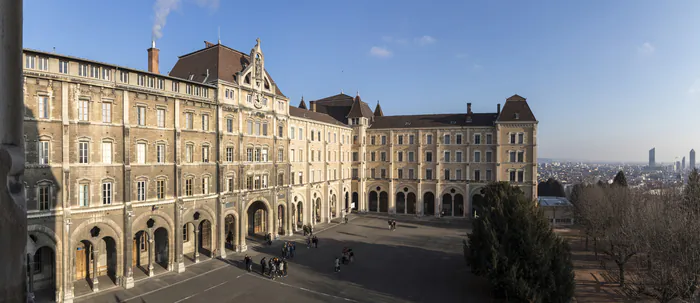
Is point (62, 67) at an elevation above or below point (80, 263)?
above

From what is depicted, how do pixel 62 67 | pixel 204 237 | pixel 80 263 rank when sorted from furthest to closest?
pixel 204 237
pixel 80 263
pixel 62 67

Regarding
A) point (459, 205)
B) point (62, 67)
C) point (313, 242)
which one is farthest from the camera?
point (459, 205)

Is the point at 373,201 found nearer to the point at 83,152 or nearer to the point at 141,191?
the point at 141,191

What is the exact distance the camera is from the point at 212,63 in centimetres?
3741

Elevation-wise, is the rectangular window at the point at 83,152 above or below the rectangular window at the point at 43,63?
below

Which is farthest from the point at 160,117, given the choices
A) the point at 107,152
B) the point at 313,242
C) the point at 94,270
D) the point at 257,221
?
the point at 313,242

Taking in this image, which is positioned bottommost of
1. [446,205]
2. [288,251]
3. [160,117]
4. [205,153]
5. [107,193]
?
[288,251]

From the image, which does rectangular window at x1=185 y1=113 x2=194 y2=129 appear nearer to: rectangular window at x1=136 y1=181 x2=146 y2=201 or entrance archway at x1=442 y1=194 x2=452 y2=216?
rectangular window at x1=136 y1=181 x2=146 y2=201

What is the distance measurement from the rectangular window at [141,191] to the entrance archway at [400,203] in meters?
44.4

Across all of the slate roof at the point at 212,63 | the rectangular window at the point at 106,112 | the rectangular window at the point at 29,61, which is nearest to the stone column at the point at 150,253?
the rectangular window at the point at 106,112

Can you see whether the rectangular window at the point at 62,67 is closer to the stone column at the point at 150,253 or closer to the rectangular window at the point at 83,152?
the rectangular window at the point at 83,152

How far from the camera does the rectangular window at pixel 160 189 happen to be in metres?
30.8

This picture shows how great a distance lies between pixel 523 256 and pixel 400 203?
41.9 m

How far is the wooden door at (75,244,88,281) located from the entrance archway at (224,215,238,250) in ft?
42.7
